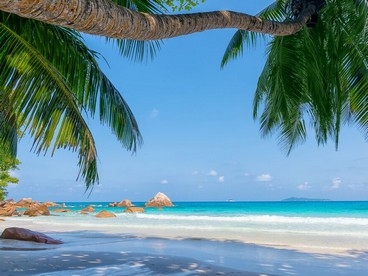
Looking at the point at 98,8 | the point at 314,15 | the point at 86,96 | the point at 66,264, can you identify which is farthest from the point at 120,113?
the point at 314,15

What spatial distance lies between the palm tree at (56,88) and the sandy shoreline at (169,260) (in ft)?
4.28

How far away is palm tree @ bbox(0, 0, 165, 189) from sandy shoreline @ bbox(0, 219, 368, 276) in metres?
1.31

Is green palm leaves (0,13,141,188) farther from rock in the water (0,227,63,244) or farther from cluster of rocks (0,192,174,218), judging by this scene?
cluster of rocks (0,192,174,218)

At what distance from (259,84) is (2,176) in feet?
63.5

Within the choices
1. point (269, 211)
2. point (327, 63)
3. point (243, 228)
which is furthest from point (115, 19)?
point (269, 211)

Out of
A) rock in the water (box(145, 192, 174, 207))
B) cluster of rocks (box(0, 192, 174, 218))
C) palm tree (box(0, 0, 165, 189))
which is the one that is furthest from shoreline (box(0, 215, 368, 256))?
rock in the water (box(145, 192, 174, 207))

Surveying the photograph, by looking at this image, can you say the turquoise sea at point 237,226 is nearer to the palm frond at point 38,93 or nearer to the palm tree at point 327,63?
the palm tree at point 327,63

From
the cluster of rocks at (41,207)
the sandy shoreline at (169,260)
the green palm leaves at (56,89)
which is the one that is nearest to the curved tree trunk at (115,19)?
the green palm leaves at (56,89)

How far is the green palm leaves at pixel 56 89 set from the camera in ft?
14.7

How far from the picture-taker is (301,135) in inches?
409

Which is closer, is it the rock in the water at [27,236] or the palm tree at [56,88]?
the palm tree at [56,88]

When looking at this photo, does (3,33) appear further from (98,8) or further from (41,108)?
(98,8)

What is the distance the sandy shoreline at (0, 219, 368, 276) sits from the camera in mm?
5168

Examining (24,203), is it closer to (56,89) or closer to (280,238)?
(280,238)
